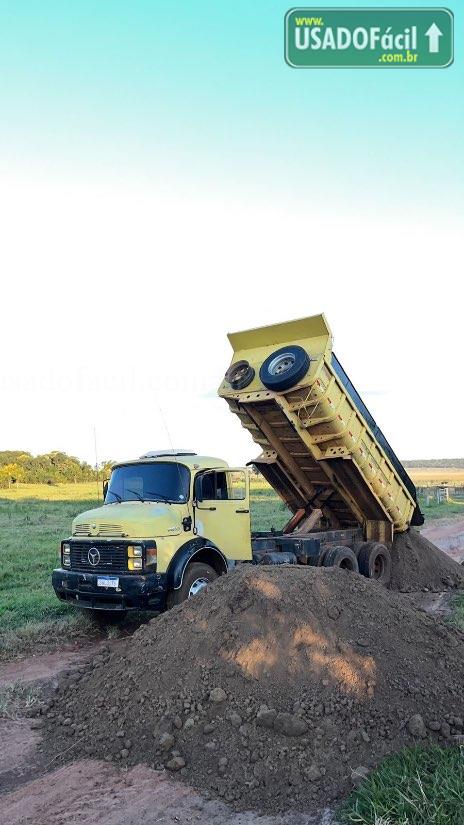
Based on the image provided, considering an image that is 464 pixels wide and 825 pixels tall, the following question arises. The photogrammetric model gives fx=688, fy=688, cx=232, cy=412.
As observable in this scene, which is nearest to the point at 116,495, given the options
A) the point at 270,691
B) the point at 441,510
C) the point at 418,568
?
the point at 270,691

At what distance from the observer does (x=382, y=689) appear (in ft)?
18.7

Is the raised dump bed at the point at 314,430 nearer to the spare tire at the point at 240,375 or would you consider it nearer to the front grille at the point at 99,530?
the spare tire at the point at 240,375

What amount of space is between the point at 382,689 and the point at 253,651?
111cm

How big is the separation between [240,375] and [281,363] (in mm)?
791

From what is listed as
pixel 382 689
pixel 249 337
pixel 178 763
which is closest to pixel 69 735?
pixel 178 763

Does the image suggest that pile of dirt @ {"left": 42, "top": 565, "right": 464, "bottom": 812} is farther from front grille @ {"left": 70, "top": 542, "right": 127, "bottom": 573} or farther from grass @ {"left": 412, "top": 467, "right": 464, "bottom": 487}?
grass @ {"left": 412, "top": 467, "right": 464, "bottom": 487}

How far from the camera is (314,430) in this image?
427 inches

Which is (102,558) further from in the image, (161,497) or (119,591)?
(161,497)

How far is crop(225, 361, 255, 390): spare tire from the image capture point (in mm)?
10930

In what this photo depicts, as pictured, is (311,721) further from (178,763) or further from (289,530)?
(289,530)

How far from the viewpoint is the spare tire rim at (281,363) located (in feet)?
34.2

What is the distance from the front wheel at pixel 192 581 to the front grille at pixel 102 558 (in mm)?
707

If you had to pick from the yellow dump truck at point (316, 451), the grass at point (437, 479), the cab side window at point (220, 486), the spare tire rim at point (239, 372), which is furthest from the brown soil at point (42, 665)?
the grass at point (437, 479)

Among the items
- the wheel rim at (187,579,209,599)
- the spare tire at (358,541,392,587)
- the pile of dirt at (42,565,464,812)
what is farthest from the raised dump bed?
the pile of dirt at (42,565,464,812)
